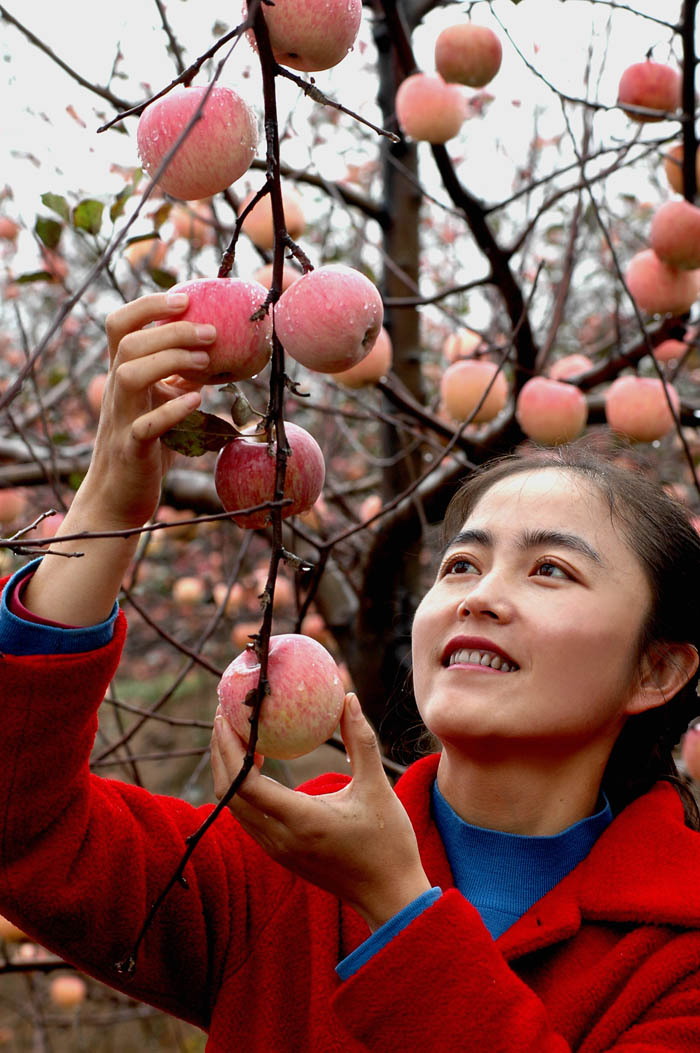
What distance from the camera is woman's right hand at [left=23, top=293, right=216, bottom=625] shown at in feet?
2.43

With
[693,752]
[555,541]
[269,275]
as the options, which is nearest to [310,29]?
[555,541]

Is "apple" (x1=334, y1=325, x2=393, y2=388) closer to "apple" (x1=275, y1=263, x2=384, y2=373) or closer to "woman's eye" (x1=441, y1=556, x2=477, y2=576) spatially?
"woman's eye" (x1=441, y1=556, x2=477, y2=576)

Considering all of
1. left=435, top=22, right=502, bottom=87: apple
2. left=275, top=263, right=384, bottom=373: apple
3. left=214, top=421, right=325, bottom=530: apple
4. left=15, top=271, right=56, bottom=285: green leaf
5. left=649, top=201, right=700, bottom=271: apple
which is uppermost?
left=435, top=22, right=502, bottom=87: apple

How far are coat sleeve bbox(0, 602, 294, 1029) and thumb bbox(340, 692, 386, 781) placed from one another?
0.65ft

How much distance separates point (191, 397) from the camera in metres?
0.76

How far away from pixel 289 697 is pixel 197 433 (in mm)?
200

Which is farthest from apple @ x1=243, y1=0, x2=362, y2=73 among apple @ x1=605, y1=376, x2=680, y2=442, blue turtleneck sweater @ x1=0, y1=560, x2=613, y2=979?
apple @ x1=605, y1=376, x2=680, y2=442

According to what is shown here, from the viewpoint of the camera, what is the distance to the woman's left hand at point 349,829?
805mm

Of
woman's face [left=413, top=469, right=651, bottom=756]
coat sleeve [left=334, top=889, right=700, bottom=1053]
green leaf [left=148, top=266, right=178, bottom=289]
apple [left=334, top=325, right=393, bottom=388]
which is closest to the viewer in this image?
coat sleeve [left=334, top=889, right=700, bottom=1053]

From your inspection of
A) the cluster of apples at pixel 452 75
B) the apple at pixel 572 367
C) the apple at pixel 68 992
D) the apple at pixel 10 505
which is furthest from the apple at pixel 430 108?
the apple at pixel 68 992

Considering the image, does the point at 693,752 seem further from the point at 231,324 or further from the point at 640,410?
the point at 231,324

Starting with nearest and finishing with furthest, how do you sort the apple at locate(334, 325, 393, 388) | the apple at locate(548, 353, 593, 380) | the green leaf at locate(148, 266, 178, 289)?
the green leaf at locate(148, 266, 178, 289), the apple at locate(334, 325, 393, 388), the apple at locate(548, 353, 593, 380)

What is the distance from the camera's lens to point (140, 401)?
31.0 inches

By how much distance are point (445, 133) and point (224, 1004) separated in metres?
1.42
